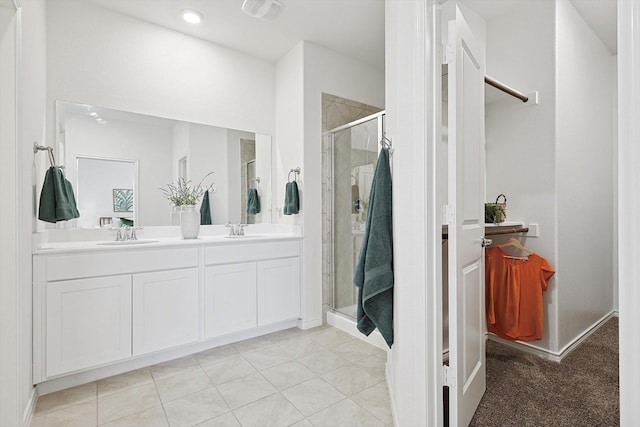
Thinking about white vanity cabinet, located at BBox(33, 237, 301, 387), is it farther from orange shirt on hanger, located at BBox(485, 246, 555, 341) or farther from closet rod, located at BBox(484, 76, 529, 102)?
closet rod, located at BBox(484, 76, 529, 102)

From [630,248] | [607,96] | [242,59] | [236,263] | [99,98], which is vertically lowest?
[236,263]

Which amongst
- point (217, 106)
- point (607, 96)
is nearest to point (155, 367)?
point (217, 106)

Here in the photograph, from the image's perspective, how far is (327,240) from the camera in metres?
3.23

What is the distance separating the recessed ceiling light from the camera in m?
2.56

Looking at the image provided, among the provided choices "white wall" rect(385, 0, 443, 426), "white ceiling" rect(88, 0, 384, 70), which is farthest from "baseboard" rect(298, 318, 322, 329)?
"white ceiling" rect(88, 0, 384, 70)

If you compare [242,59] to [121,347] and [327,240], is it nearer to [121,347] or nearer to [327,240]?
[327,240]

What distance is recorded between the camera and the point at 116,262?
2.14m

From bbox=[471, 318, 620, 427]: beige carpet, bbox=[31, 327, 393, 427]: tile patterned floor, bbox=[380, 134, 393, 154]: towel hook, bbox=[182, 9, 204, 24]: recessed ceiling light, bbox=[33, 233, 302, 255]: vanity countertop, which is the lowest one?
bbox=[31, 327, 393, 427]: tile patterned floor

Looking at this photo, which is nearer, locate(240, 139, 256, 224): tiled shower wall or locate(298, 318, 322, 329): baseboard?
locate(298, 318, 322, 329): baseboard

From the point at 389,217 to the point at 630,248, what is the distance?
1.06 meters

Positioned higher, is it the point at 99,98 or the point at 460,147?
the point at 99,98

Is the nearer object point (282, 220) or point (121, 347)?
point (121, 347)

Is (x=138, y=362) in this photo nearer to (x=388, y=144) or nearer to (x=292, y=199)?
(x=292, y=199)

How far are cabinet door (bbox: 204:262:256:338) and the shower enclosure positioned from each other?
0.88 m
